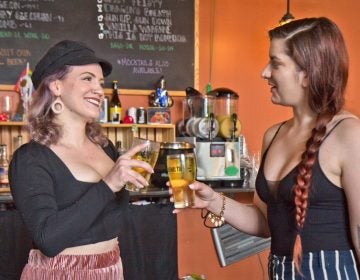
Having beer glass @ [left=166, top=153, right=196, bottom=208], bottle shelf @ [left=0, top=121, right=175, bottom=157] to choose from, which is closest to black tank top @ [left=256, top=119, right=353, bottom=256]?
beer glass @ [left=166, top=153, right=196, bottom=208]

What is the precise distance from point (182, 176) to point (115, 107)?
1.80 metres

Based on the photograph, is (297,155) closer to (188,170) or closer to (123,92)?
(188,170)

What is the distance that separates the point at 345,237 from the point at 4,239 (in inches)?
83.1

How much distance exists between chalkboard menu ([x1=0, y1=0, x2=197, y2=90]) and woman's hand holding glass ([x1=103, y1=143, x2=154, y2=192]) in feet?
6.36

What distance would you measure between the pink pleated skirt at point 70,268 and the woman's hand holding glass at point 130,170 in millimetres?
352

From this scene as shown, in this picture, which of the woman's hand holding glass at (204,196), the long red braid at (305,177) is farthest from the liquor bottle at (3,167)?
the long red braid at (305,177)

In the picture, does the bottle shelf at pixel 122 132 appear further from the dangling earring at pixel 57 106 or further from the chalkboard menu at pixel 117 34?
the dangling earring at pixel 57 106

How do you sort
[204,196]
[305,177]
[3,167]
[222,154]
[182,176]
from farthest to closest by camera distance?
[222,154] < [3,167] < [204,196] < [182,176] < [305,177]

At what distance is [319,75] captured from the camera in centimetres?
145

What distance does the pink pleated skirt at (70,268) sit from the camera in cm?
169

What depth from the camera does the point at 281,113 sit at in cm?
384

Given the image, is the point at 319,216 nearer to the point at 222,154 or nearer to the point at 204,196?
the point at 204,196

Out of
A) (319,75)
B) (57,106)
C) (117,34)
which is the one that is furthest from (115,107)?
(319,75)

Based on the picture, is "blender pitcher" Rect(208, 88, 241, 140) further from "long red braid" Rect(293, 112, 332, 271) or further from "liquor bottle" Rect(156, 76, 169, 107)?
"long red braid" Rect(293, 112, 332, 271)
